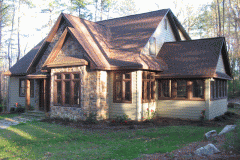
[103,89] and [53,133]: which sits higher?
[103,89]

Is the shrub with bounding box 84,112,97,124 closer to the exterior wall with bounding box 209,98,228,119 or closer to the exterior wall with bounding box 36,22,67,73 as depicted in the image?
the exterior wall with bounding box 36,22,67,73

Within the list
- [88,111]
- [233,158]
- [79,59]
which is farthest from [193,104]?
[233,158]

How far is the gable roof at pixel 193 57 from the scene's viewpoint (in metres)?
12.7

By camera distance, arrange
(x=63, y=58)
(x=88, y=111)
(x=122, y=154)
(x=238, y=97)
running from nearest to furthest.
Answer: (x=122, y=154)
(x=88, y=111)
(x=63, y=58)
(x=238, y=97)

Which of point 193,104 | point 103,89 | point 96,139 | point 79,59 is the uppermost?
point 79,59

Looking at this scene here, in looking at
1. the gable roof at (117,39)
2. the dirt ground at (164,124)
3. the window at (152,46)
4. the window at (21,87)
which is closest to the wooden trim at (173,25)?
the gable roof at (117,39)

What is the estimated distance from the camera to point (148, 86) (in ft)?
42.9

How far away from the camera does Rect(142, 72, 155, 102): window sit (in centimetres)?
1268

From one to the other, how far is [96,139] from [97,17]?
27.3m

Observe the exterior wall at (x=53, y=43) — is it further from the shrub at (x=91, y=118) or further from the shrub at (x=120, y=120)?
the shrub at (x=120, y=120)

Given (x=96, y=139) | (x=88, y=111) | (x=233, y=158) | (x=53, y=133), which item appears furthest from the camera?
(x=88, y=111)

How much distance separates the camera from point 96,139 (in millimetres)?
8812

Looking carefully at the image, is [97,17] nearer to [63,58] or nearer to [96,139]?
[63,58]

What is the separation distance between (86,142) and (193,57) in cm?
874
